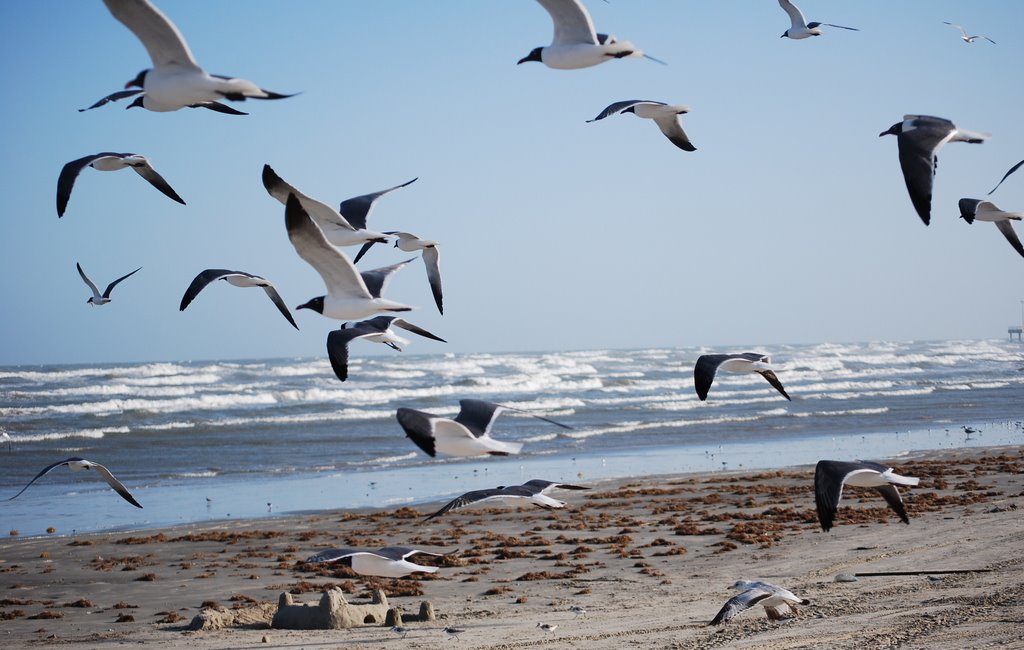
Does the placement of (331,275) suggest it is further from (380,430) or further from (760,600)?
(380,430)

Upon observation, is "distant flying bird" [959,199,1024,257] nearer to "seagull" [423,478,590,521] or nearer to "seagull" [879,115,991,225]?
"seagull" [879,115,991,225]

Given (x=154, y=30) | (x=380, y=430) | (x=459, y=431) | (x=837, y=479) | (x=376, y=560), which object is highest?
(x=154, y=30)

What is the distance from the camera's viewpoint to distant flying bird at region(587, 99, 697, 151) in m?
8.72

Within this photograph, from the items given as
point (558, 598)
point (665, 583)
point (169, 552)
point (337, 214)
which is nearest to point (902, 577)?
point (665, 583)

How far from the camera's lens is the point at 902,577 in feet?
33.8

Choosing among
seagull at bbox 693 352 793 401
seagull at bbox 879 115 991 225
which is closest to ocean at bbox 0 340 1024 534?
seagull at bbox 693 352 793 401

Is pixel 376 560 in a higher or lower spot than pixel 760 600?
higher

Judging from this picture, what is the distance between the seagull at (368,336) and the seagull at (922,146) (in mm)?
3267

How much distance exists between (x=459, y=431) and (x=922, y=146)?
138 inches

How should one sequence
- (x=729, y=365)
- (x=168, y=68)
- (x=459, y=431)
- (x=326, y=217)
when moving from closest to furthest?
(x=168, y=68)
(x=459, y=431)
(x=729, y=365)
(x=326, y=217)

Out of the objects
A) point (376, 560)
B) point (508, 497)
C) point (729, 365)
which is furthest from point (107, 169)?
point (729, 365)

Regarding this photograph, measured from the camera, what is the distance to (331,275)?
27.5ft

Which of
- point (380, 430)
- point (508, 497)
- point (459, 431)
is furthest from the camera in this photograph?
point (380, 430)

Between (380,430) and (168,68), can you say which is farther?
(380,430)
